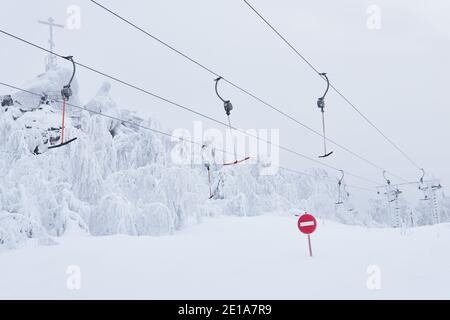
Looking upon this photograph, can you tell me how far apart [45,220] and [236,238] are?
765 centimetres

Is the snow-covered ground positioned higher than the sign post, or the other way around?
the sign post

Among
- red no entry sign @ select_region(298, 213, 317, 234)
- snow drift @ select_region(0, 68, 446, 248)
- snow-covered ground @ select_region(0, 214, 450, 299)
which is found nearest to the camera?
snow-covered ground @ select_region(0, 214, 450, 299)

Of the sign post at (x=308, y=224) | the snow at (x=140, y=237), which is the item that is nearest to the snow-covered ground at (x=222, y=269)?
the snow at (x=140, y=237)

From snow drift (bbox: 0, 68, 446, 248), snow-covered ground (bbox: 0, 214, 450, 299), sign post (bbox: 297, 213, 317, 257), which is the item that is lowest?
snow-covered ground (bbox: 0, 214, 450, 299)

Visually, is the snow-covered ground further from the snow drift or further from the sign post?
the snow drift

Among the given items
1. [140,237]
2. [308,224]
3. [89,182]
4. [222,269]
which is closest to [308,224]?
[308,224]

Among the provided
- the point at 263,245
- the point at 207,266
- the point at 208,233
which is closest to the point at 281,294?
the point at 207,266

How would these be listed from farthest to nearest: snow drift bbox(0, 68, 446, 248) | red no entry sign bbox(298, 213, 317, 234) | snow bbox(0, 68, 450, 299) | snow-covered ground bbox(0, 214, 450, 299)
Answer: snow drift bbox(0, 68, 446, 248) → red no entry sign bbox(298, 213, 317, 234) → snow bbox(0, 68, 450, 299) → snow-covered ground bbox(0, 214, 450, 299)

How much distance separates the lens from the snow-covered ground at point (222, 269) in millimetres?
7992

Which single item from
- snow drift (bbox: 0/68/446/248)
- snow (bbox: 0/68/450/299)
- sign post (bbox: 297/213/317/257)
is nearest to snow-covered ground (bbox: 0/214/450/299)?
snow (bbox: 0/68/450/299)

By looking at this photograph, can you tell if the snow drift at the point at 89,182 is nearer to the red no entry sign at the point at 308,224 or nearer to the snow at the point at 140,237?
the snow at the point at 140,237

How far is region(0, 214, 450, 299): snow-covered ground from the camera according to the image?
26.2 ft

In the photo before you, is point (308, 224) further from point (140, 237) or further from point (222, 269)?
point (140, 237)

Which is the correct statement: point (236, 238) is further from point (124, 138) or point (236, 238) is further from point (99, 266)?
point (124, 138)
